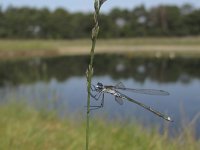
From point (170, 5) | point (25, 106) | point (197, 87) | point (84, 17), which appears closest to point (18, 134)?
point (25, 106)

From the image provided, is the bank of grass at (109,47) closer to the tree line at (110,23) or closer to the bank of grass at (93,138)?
the tree line at (110,23)

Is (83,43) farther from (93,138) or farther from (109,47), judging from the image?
(93,138)

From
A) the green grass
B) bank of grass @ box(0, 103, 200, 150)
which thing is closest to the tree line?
the green grass

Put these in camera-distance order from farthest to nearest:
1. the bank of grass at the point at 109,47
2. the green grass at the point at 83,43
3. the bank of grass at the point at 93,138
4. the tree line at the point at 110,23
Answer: the tree line at the point at 110,23, the green grass at the point at 83,43, the bank of grass at the point at 109,47, the bank of grass at the point at 93,138

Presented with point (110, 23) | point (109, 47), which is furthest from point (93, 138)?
point (109, 47)

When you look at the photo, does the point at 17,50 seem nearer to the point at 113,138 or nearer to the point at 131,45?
the point at 131,45

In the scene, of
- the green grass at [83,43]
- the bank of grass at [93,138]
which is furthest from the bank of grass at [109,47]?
the bank of grass at [93,138]
